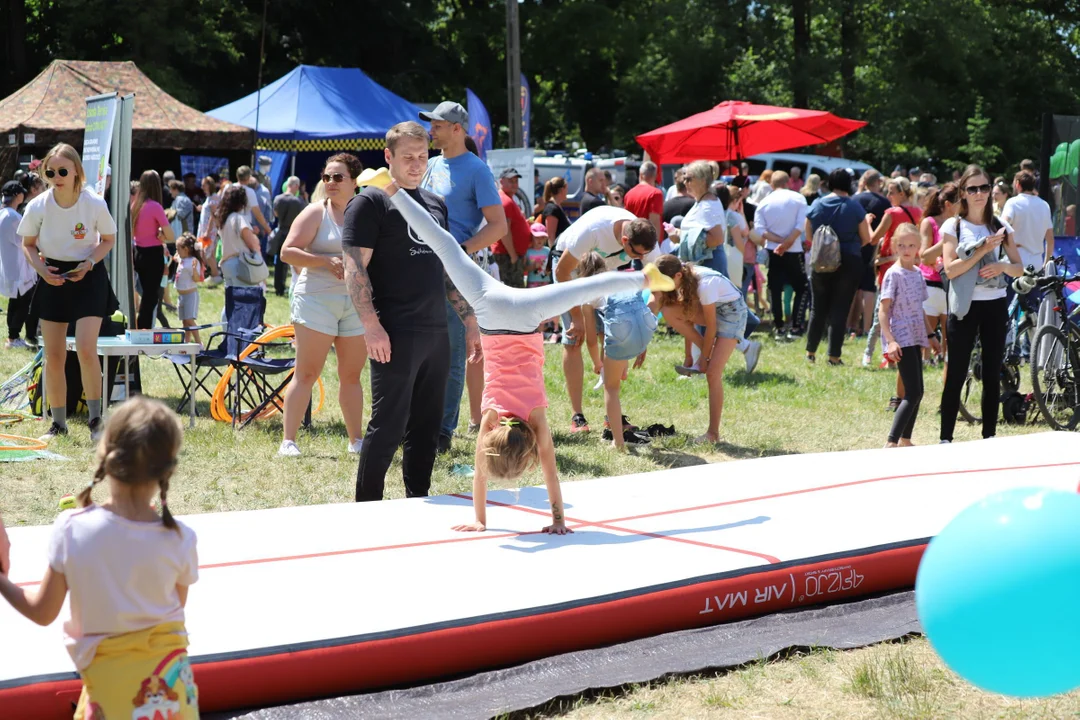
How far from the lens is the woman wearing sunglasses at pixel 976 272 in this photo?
7.73 m

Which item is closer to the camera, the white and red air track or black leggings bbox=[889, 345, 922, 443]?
the white and red air track

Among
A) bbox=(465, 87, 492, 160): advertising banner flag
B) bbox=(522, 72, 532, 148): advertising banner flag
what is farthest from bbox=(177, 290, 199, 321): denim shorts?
bbox=(522, 72, 532, 148): advertising banner flag

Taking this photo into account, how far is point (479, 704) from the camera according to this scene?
391cm

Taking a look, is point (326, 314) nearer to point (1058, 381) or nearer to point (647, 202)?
point (1058, 381)

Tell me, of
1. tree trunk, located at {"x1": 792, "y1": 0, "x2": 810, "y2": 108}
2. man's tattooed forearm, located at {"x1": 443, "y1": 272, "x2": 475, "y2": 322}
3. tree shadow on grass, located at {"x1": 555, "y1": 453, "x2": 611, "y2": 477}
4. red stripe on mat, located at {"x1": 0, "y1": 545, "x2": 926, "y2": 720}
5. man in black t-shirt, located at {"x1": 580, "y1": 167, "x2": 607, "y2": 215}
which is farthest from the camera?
tree trunk, located at {"x1": 792, "y1": 0, "x2": 810, "y2": 108}

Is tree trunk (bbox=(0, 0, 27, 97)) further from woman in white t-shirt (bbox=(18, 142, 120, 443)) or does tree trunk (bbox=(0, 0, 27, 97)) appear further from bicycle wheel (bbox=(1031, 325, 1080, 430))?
bicycle wheel (bbox=(1031, 325, 1080, 430))

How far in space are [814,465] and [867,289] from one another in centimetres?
815

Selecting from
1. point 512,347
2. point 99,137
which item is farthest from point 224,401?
point 512,347

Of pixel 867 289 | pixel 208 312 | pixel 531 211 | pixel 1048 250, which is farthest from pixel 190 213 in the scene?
pixel 1048 250

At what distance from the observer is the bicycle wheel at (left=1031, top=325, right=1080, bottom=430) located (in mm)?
9227

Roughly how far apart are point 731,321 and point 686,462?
3.45 ft

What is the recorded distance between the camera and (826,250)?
40.1 feet

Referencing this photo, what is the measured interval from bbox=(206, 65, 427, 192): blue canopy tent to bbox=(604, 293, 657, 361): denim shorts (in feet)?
45.5

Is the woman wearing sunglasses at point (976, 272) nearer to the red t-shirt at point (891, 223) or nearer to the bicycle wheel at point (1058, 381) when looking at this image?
the bicycle wheel at point (1058, 381)
